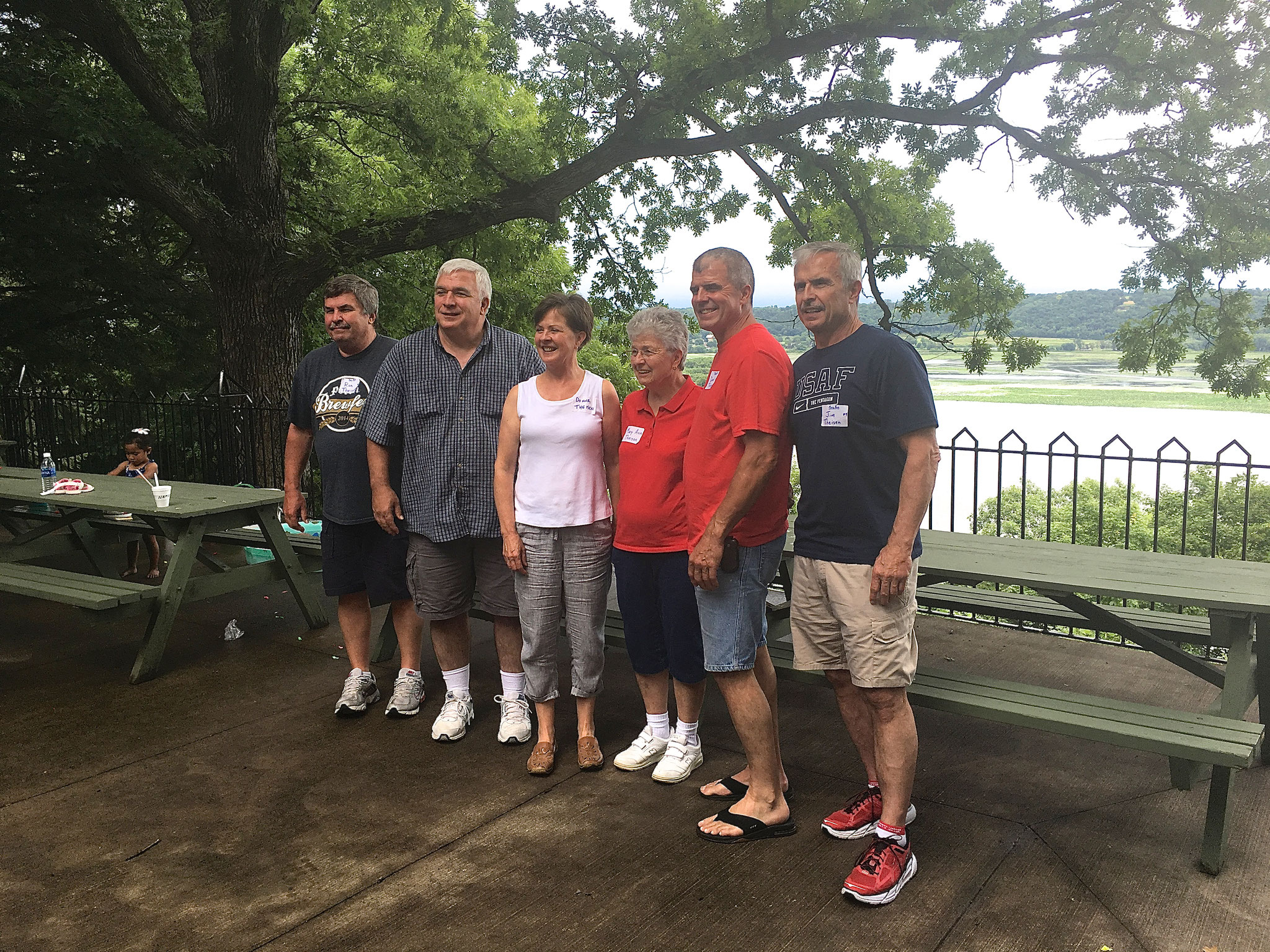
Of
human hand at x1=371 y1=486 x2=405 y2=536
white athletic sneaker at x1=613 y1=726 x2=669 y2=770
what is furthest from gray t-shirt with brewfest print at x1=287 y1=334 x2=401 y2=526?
white athletic sneaker at x1=613 y1=726 x2=669 y2=770

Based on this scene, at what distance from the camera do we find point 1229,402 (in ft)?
42.1

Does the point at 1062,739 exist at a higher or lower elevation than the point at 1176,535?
higher

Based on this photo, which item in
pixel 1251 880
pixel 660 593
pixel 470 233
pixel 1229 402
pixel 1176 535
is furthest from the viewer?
pixel 1176 535

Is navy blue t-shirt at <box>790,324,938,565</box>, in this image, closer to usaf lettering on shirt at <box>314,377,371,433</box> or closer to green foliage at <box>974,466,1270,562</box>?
usaf lettering on shirt at <box>314,377,371,433</box>

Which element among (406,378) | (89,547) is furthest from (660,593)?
(89,547)

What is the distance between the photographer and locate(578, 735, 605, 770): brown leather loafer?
3766 mm

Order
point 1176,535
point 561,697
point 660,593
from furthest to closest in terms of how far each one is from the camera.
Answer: point 1176,535 → point 561,697 → point 660,593

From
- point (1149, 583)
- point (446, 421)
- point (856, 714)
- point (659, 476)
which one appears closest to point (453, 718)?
point (446, 421)

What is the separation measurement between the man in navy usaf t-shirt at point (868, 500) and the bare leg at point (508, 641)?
1.54m

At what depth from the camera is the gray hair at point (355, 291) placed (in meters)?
4.25

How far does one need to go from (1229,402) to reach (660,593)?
12373 mm

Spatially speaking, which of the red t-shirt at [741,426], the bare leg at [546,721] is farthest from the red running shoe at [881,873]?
the bare leg at [546,721]

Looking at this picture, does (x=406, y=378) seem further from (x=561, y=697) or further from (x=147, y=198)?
(x=147, y=198)

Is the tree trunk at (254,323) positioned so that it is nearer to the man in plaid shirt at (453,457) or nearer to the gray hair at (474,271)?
the man in plaid shirt at (453,457)
